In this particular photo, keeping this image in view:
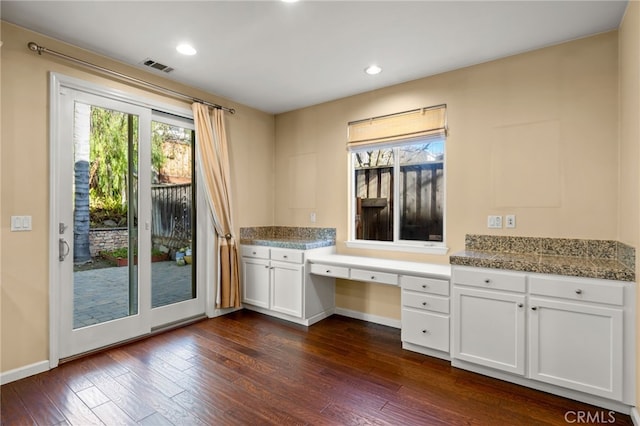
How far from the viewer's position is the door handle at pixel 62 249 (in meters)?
2.69

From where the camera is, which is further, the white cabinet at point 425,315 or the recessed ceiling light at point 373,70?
the recessed ceiling light at point 373,70

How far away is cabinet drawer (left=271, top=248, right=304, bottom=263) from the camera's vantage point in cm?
363

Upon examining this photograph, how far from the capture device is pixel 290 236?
14.8 feet

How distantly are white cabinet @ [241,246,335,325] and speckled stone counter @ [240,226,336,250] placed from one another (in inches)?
2.6

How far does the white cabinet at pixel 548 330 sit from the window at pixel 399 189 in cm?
87

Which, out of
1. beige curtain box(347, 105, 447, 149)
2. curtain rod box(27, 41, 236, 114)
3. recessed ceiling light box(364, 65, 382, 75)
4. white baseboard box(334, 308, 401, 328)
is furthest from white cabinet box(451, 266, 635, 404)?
curtain rod box(27, 41, 236, 114)

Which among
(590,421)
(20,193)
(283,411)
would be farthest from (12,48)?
(590,421)

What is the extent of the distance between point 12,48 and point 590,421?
4.81 m

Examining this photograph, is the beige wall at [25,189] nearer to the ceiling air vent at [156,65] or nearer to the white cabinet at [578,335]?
the ceiling air vent at [156,65]

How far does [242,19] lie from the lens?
240 centimetres

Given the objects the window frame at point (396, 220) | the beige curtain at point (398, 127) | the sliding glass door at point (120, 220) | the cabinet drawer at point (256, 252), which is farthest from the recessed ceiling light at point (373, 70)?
the cabinet drawer at point (256, 252)

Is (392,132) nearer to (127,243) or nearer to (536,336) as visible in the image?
(536,336)

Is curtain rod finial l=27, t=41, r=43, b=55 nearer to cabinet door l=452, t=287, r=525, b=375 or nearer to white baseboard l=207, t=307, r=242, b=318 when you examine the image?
white baseboard l=207, t=307, r=242, b=318

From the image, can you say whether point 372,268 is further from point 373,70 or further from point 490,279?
point 373,70
